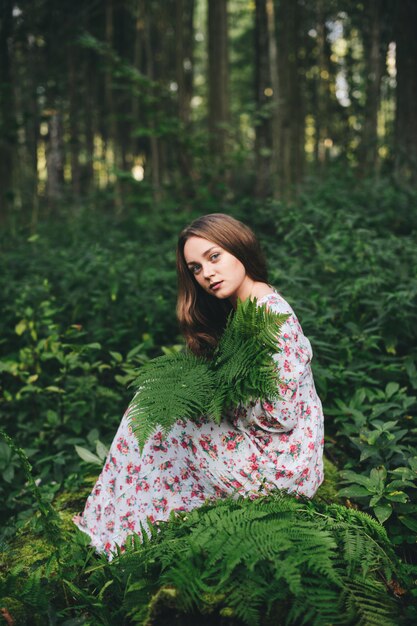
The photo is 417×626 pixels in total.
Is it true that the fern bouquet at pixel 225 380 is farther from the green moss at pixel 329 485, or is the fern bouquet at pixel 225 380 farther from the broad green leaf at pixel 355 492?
the green moss at pixel 329 485

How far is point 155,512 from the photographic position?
9.12ft

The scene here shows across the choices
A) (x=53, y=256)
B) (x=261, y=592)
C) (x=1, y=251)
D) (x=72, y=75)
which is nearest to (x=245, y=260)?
(x=261, y=592)

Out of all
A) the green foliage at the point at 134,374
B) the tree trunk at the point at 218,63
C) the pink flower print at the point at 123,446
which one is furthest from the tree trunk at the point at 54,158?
the pink flower print at the point at 123,446

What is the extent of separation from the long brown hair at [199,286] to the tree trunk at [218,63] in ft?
26.4

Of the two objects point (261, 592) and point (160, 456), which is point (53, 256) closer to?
point (160, 456)

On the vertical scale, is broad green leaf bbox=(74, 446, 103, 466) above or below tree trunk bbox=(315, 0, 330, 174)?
below

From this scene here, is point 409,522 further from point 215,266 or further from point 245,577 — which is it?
point 215,266

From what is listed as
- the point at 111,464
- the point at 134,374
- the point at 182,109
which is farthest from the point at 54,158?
the point at 111,464

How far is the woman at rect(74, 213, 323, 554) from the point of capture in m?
2.57

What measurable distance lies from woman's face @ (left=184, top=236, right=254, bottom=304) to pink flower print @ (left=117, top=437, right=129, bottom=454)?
99cm

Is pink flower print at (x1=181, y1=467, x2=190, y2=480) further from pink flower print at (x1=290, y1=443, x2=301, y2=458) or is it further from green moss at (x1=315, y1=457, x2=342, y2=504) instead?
green moss at (x1=315, y1=457, x2=342, y2=504)

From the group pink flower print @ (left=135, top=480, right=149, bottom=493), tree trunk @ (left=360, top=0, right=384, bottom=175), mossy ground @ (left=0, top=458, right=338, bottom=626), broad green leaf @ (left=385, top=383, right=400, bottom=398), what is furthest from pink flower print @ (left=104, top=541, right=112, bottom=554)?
tree trunk @ (left=360, top=0, right=384, bottom=175)

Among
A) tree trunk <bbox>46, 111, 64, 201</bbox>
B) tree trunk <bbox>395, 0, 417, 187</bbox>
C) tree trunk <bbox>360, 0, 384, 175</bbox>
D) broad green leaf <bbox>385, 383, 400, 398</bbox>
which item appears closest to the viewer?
broad green leaf <bbox>385, 383, 400, 398</bbox>

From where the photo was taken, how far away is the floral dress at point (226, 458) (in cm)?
254
